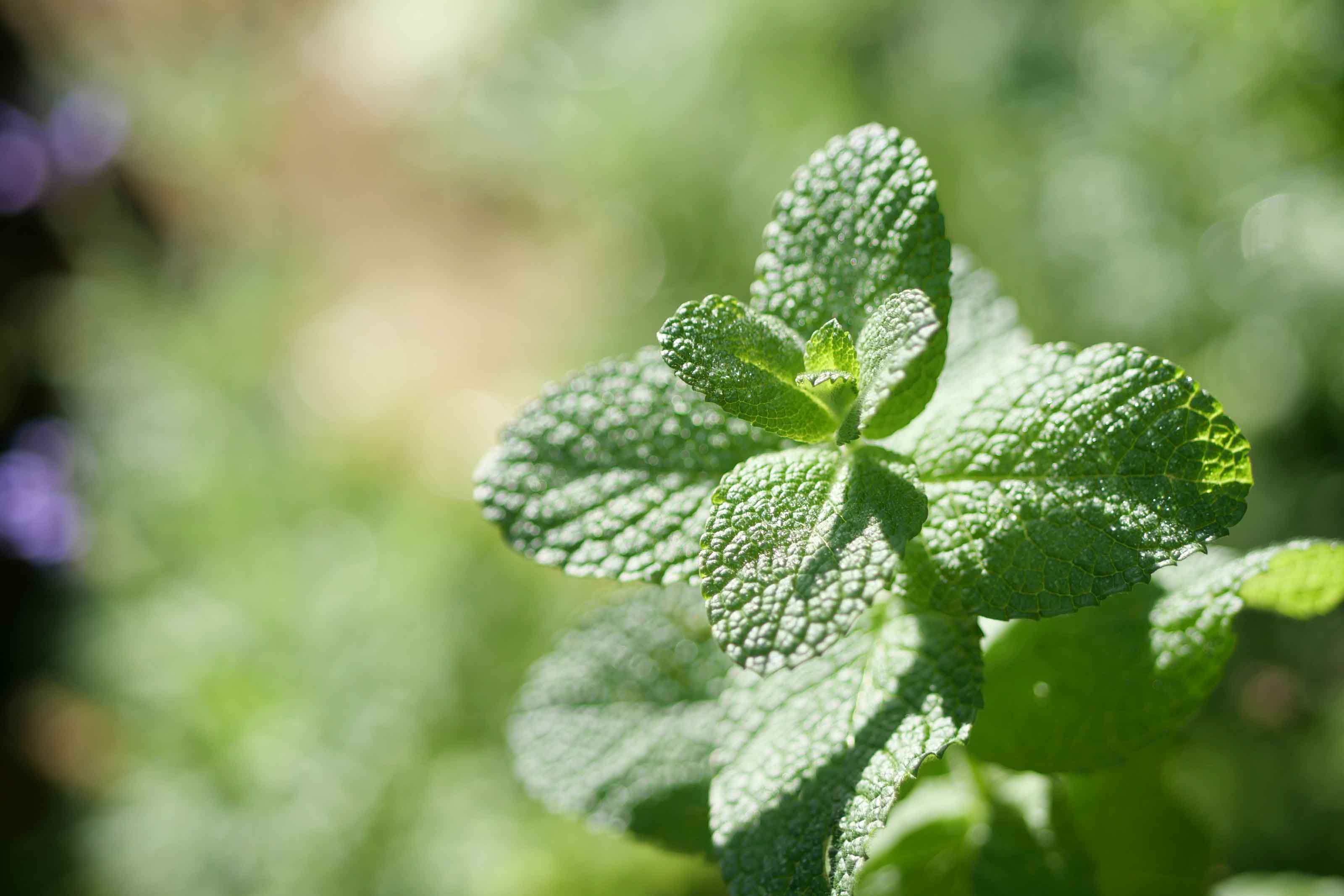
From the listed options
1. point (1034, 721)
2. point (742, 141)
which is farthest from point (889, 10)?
point (1034, 721)

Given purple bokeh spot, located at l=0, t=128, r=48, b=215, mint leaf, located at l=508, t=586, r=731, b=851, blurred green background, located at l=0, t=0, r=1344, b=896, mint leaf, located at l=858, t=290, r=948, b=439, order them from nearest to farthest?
1. mint leaf, located at l=858, t=290, r=948, b=439
2. mint leaf, located at l=508, t=586, r=731, b=851
3. blurred green background, located at l=0, t=0, r=1344, b=896
4. purple bokeh spot, located at l=0, t=128, r=48, b=215

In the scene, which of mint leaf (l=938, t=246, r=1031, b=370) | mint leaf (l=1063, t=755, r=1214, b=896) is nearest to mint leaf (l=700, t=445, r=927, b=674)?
mint leaf (l=938, t=246, r=1031, b=370)

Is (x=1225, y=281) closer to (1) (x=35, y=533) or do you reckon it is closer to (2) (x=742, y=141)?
(2) (x=742, y=141)

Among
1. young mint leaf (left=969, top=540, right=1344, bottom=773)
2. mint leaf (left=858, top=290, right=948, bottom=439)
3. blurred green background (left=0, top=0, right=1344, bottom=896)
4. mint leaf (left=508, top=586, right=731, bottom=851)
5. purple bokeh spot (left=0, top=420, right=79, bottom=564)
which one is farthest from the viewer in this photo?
purple bokeh spot (left=0, top=420, right=79, bottom=564)

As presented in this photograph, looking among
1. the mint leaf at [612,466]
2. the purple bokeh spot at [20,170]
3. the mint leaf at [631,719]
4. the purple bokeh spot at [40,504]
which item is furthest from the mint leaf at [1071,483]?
the purple bokeh spot at [20,170]

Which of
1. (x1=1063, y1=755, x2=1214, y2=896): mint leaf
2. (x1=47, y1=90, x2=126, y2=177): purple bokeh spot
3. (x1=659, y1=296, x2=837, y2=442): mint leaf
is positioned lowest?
(x1=1063, y1=755, x2=1214, y2=896): mint leaf

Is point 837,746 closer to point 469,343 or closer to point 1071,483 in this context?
point 1071,483

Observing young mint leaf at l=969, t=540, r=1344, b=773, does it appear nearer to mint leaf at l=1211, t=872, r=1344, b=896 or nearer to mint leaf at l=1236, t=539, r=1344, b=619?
mint leaf at l=1236, t=539, r=1344, b=619
